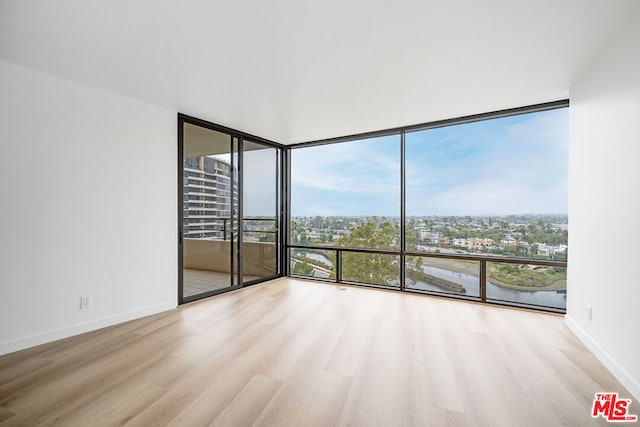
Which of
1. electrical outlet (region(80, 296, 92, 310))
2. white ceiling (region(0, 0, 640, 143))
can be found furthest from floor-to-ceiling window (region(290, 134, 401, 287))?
electrical outlet (region(80, 296, 92, 310))

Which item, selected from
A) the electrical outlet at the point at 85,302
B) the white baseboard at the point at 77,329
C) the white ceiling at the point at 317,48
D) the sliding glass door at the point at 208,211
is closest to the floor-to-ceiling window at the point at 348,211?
the sliding glass door at the point at 208,211

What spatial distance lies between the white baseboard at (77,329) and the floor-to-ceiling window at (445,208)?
261 centimetres

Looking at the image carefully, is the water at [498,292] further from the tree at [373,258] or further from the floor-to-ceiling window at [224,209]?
the floor-to-ceiling window at [224,209]

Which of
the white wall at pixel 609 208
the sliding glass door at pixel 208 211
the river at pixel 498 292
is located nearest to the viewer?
the white wall at pixel 609 208

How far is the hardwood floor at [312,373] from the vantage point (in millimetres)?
1698

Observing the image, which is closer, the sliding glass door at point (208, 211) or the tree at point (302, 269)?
the sliding glass door at point (208, 211)

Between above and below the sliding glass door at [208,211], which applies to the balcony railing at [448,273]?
below

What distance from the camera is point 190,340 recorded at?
2.70m

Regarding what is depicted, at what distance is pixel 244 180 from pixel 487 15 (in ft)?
12.6

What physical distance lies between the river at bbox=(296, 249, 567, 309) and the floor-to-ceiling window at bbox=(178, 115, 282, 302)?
271 cm

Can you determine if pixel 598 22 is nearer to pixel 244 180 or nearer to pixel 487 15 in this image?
pixel 487 15

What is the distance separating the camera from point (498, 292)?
12.4 feet

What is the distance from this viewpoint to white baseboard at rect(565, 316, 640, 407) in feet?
6.15

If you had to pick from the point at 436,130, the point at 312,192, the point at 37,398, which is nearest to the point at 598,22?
the point at 436,130
